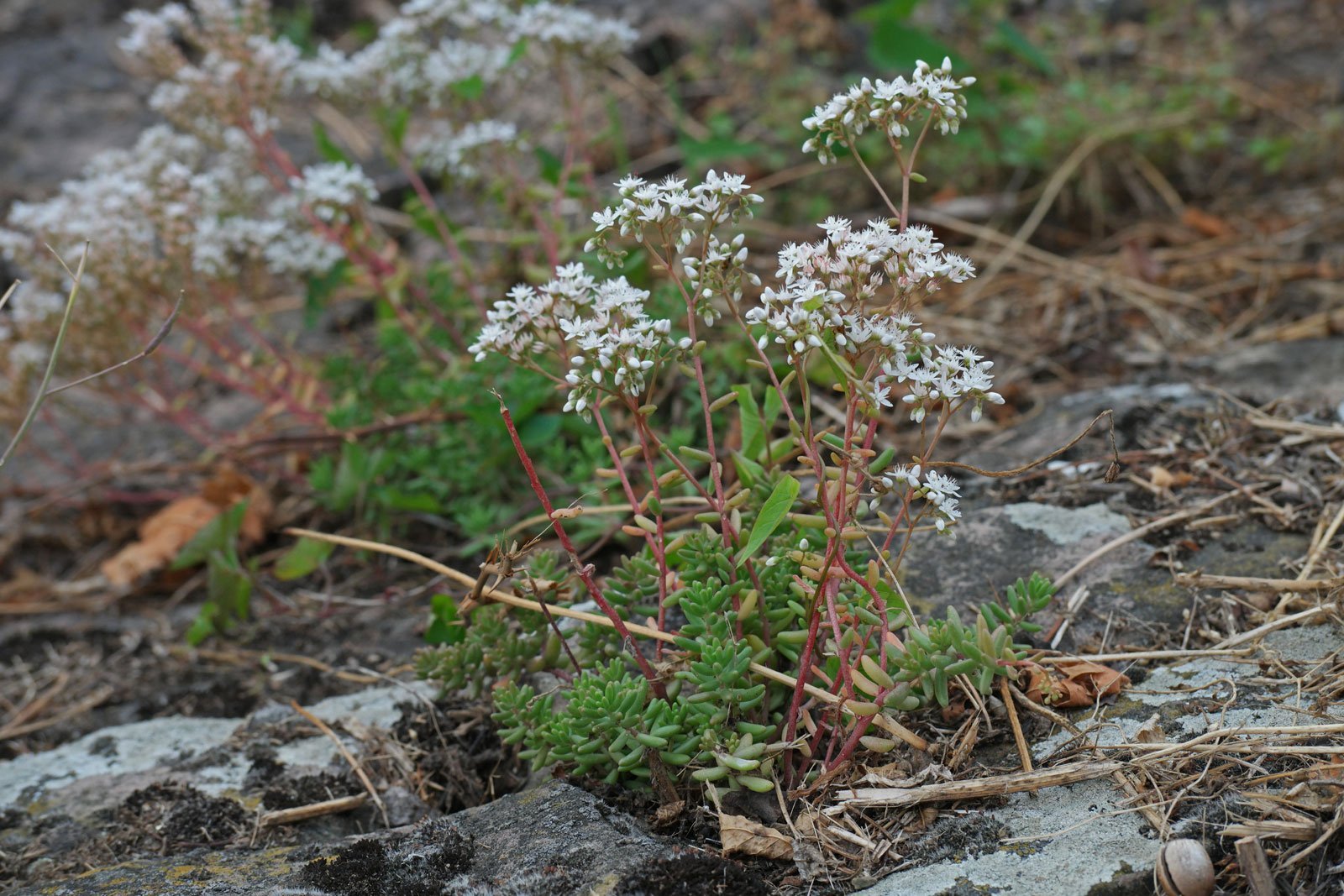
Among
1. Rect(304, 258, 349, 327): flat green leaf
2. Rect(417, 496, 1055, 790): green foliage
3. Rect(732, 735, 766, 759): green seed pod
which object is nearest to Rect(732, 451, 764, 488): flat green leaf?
Rect(417, 496, 1055, 790): green foliage

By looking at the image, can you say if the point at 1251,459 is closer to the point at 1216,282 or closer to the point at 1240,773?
the point at 1240,773

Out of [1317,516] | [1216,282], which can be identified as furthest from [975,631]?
[1216,282]

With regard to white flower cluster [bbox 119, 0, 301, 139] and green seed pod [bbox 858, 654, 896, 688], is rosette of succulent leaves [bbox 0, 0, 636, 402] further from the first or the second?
green seed pod [bbox 858, 654, 896, 688]

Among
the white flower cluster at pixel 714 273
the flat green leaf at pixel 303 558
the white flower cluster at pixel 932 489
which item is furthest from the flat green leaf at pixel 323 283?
the white flower cluster at pixel 932 489

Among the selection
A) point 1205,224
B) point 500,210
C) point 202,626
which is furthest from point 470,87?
point 1205,224

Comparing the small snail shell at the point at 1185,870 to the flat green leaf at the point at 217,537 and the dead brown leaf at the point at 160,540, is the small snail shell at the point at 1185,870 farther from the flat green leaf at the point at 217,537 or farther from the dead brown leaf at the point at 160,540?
the dead brown leaf at the point at 160,540

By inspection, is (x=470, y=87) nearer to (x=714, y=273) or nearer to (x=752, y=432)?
(x=752, y=432)
